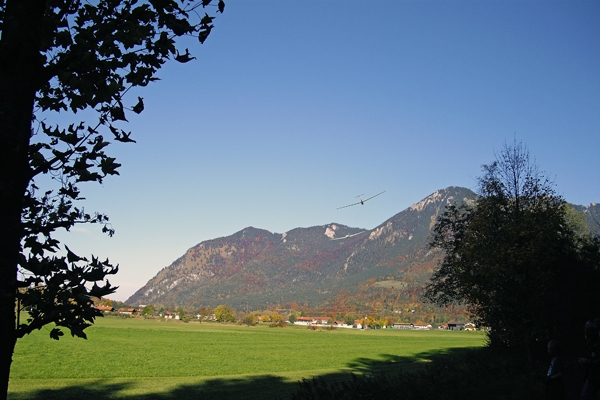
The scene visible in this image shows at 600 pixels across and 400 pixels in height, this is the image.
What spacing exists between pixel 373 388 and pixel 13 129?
1057cm

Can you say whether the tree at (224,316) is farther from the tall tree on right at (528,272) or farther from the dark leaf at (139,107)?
the dark leaf at (139,107)

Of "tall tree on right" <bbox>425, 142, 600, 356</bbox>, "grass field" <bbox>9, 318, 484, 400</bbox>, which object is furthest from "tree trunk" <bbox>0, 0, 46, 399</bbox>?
"tall tree on right" <bbox>425, 142, 600, 356</bbox>

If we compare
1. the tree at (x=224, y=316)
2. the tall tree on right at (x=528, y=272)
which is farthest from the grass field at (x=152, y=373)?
the tree at (x=224, y=316)

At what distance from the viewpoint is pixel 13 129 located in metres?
4.72

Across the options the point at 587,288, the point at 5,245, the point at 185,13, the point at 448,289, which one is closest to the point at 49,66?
the point at 185,13

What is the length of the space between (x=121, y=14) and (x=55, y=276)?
3.03 metres

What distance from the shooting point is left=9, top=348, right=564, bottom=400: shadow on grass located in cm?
1221

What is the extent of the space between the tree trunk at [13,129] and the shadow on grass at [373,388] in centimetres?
834

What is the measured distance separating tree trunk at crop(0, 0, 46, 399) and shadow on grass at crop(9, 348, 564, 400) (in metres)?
8.34

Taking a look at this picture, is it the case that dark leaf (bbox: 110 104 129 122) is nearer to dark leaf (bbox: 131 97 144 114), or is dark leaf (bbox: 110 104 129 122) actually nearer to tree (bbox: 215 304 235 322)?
dark leaf (bbox: 131 97 144 114)

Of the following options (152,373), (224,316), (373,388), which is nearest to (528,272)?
(373,388)

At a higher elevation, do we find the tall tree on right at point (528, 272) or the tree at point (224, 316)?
the tall tree on right at point (528, 272)

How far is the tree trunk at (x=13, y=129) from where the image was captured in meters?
4.61

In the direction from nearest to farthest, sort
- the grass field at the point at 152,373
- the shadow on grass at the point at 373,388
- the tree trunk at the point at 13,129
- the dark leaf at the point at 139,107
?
the tree trunk at the point at 13,129 → the dark leaf at the point at 139,107 → the shadow on grass at the point at 373,388 → the grass field at the point at 152,373
